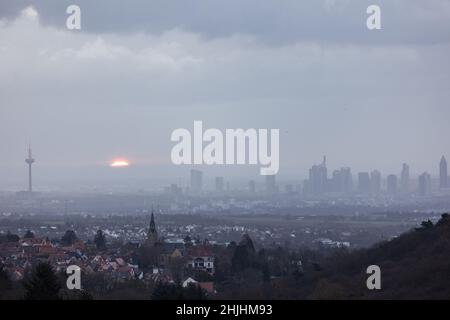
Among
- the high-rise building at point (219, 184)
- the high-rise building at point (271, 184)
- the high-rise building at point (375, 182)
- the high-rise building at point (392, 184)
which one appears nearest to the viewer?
the high-rise building at point (219, 184)

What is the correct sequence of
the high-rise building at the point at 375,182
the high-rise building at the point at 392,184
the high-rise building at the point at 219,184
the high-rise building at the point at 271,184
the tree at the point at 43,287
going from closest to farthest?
the tree at the point at 43,287, the high-rise building at the point at 219,184, the high-rise building at the point at 271,184, the high-rise building at the point at 375,182, the high-rise building at the point at 392,184

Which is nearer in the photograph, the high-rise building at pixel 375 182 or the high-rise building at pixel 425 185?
the high-rise building at pixel 375 182

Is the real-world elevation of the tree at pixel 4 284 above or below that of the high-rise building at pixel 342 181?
below

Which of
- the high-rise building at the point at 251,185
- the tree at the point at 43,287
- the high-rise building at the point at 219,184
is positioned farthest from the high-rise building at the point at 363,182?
the tree at the point at 43,287

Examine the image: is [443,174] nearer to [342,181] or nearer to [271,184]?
[342,181]

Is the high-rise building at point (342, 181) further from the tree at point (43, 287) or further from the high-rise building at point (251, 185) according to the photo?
the tree at point (43, 287)

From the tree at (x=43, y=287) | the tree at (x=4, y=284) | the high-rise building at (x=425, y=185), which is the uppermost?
the high-rise building at (x=425, y=185)
